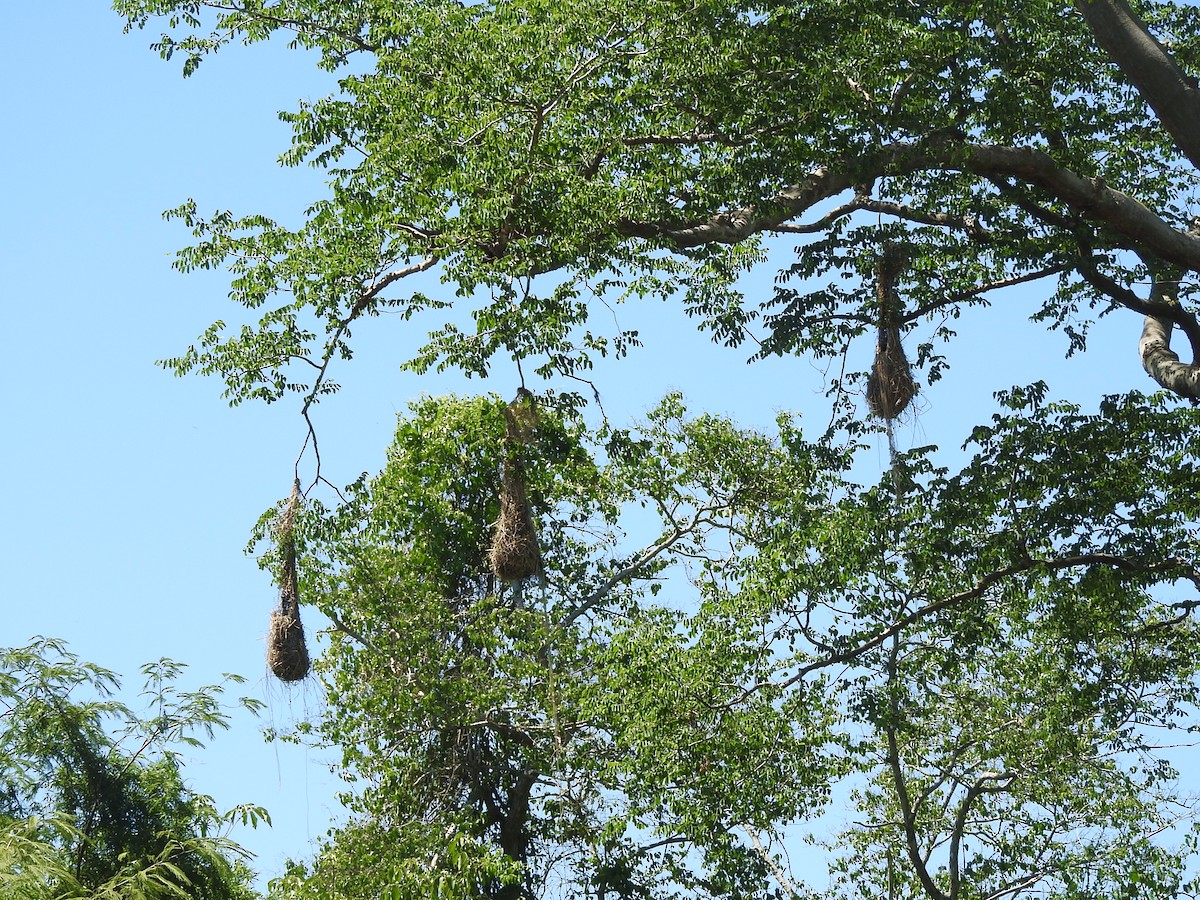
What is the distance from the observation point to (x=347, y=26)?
12.0m

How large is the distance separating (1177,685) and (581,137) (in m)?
6.65

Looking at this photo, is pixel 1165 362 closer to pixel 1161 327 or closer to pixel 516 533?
pixel 1161 327

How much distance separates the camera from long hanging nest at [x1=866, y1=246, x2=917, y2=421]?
33.5 feet

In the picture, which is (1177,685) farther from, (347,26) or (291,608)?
(347,26)

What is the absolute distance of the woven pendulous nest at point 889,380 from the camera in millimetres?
10203

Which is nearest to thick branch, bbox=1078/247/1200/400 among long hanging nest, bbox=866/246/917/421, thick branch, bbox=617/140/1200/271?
thick branch, bbox=617/140/1200/271

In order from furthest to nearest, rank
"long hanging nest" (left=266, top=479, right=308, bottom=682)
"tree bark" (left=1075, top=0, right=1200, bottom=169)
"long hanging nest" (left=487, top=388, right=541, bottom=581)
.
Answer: "long hanging nest" (left=487, top=388, right=541, bottom=581) → "long hanging nest" (left=266, top=479, right=308, bottom=682) → "tree bark" (left=1075, top=0, right=1200, bottom=169)

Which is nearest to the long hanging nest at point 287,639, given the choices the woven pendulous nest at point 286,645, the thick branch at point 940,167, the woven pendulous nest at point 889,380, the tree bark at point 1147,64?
the woven pendulous nest at point 286,645

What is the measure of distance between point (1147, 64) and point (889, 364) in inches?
101

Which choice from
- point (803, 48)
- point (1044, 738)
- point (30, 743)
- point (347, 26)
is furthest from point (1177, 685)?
point (30, 743)

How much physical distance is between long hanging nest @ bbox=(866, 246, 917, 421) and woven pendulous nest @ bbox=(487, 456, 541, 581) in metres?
3.38

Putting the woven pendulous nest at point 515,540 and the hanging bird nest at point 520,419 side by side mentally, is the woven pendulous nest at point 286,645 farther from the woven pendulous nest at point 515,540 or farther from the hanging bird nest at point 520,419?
the hanging bird nest at point 520,419

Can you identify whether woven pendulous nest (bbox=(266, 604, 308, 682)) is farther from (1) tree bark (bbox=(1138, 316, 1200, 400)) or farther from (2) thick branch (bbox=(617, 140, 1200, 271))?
(1) tree bark (bbox=(1138, 316, 1200, 400))

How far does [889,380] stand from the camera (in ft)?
33.6
